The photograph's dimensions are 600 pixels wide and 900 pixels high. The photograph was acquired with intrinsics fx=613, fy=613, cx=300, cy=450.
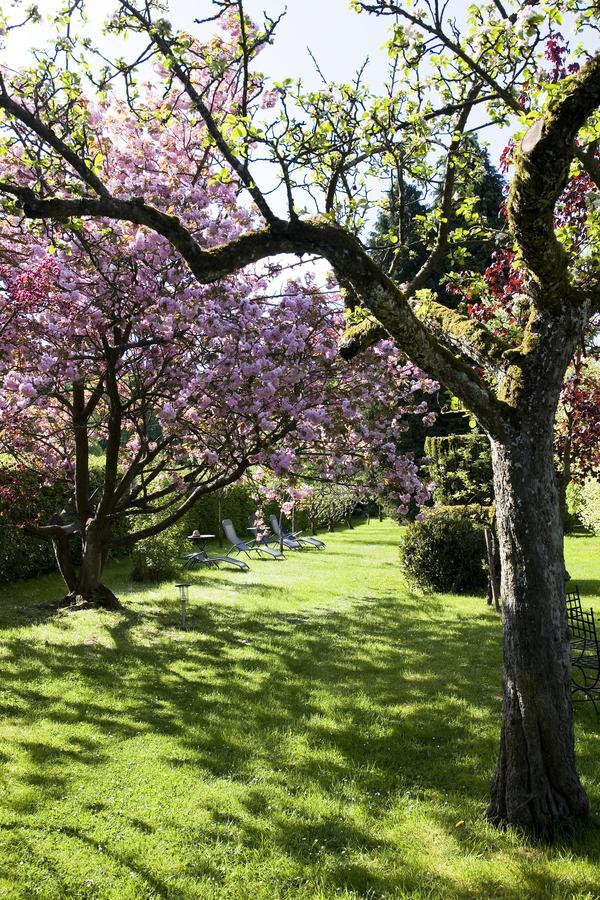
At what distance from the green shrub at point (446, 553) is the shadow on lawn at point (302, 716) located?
2457 millimetres

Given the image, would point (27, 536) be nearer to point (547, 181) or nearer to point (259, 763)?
point (259, 763)

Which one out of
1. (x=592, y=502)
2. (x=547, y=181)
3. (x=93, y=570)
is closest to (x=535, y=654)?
(x=547, y=181)

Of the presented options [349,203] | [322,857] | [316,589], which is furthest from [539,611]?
[316,589]

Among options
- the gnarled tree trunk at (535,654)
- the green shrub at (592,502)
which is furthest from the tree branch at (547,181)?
the green shrub at (592,502)

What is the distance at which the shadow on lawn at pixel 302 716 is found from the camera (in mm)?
3979

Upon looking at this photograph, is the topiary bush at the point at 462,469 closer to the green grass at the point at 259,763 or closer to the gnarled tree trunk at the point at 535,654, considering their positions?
the green grass at the point at 259,763

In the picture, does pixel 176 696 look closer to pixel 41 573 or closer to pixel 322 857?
pixel 322 857

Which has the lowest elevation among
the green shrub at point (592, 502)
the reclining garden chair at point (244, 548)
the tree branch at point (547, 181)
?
the reclining garden chair at point (244, 548)

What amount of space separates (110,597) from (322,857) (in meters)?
7.60

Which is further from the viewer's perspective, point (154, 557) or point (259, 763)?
point (154, 557)

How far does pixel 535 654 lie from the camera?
3.71m

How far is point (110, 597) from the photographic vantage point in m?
10.4

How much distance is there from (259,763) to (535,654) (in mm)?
2396

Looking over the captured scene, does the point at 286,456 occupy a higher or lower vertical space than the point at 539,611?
higher
